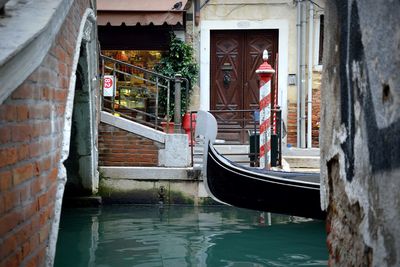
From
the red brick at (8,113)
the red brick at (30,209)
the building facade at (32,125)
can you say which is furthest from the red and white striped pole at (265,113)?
the red brick at (8,113)

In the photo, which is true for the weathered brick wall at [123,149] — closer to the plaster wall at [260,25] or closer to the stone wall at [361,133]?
the plaster wall at [260,25]

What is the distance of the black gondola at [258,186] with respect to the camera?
4.61 m

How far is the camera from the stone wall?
107 centimetres

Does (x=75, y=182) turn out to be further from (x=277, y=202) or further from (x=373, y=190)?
(x=373, y=190)

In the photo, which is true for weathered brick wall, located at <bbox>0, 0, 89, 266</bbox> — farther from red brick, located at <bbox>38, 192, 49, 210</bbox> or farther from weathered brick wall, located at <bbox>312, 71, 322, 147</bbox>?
weathered brick wall, located at <bbox>312, 71, 322, 147</bbox>

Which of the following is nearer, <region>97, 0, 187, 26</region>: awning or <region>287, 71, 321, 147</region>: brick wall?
<region>97, 0, 187, 26</region>: awning

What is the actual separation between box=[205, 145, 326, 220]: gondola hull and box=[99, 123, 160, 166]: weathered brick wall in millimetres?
1879

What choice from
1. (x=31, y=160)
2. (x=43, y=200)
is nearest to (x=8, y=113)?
(x=31, y=160)

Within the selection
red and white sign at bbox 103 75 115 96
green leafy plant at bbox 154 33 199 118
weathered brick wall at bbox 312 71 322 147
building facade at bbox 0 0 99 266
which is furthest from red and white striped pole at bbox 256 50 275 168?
building facade at bbox 0 0 99 266

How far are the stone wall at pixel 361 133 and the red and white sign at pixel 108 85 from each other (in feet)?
19.3

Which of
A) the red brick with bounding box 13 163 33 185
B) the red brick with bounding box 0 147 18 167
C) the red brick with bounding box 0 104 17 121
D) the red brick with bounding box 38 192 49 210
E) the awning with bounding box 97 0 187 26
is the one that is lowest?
the red brick with bounding box 38 192 49 210

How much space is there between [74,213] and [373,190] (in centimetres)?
577

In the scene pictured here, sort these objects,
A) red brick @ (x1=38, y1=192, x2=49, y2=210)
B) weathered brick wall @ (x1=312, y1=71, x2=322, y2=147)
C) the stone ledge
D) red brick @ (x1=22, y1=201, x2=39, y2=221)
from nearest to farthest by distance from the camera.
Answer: red brick @ (x1=22, y1=201, x2=39, y2=221), red brick @ (x1=38, y1=192, x2=49, y2=210), the stone ledge, weathered brick wall @ (x1=312, y1=71, x2=322, y2=147)

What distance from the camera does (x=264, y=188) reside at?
477cm
